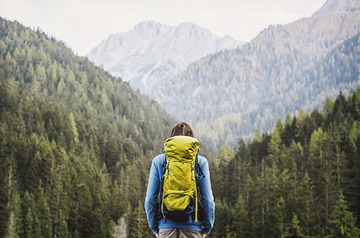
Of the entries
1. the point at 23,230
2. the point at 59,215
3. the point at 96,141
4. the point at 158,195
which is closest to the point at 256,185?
the point at 59,215

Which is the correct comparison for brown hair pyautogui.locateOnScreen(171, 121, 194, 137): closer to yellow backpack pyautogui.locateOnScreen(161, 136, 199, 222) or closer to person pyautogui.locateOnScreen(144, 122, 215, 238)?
person pyautogui.locateOnScreen(144, 122, 215, 238)

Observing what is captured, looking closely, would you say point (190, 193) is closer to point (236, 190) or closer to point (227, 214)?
point (227, 214)

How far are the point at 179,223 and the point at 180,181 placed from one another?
0.84 metres

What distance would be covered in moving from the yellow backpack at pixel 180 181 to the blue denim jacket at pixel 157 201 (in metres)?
0.19

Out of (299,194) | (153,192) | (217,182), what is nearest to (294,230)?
(299,194)

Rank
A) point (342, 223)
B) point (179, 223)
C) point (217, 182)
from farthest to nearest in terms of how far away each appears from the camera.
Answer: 1. point (217, 182)
2. point (342, 223)
3. point (179, 223)

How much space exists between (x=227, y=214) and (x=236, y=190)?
19414 millimetres

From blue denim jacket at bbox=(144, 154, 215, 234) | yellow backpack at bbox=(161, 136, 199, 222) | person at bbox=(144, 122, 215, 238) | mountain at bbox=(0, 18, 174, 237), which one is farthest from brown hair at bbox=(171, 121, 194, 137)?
mountain at bbox=(0, 18, 174, 237)

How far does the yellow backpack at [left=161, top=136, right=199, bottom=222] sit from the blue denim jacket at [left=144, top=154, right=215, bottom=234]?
193 millimetres

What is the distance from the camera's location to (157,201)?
775 centimetres

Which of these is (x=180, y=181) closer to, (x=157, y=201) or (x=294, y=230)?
(x=157, y=201)

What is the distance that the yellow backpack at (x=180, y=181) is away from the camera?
7.21 meters

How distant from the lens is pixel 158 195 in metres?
7.82

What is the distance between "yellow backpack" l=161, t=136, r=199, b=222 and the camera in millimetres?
7207
